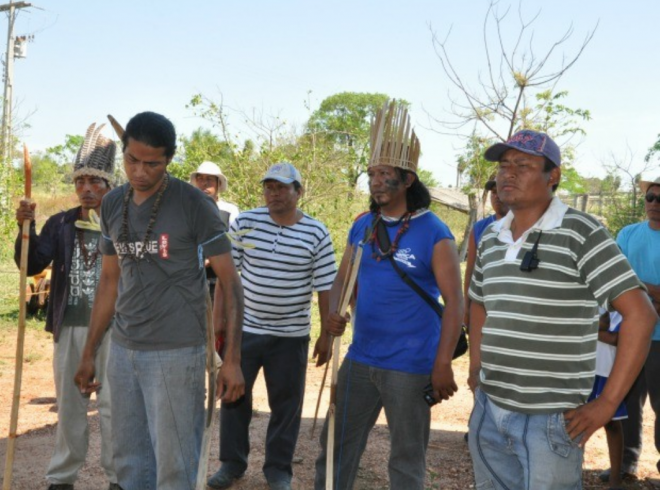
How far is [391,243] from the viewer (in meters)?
3.86

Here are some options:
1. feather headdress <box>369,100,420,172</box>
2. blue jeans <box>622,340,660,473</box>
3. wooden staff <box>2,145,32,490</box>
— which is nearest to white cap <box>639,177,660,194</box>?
blue jeans <box>622,340,660,473</box>

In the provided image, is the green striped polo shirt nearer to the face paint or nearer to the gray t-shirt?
the face paint

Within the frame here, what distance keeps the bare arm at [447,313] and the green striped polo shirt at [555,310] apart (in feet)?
2.41

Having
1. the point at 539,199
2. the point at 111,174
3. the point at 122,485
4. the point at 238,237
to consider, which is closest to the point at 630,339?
the point at 539,199

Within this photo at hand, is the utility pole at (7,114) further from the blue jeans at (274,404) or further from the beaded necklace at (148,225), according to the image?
the beaded necklace at (148,225)

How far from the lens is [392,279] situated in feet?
12.5

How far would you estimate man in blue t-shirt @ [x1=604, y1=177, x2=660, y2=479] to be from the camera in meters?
5.10

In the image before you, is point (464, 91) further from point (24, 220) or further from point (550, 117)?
point (24, 220)

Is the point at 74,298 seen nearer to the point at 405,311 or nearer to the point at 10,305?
the point at 405,311

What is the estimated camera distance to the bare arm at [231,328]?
10.9 feet

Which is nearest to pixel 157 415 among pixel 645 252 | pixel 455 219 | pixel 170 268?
pixel 170 268

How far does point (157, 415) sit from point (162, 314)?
455mm

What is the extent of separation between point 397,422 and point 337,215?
31.2 ft

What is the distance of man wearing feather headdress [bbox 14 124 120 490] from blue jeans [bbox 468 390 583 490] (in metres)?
2.44
